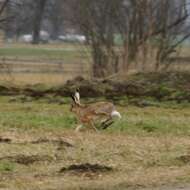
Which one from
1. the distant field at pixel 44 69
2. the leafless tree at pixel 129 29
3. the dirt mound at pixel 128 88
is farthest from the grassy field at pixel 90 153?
the leafless tree at pixel 129 29

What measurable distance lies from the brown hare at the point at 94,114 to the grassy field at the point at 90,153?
0.16 meters

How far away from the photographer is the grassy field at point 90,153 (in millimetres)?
10648

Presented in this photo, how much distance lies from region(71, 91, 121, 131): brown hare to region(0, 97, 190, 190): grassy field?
0.16 meters

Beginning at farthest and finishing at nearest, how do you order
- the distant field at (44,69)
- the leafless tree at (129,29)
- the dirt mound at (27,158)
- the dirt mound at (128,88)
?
the leafless tree at (129,29)
the distant field at (44,69)
the dirt mound at (128,88)
the dirt mound at (27,158)

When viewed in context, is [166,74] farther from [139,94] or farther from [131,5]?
[131,5]

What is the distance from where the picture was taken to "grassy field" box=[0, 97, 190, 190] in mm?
10648

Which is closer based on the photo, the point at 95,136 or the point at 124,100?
the point at 95,136

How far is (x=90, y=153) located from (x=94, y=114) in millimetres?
3232

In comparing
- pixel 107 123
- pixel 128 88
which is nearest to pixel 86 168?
pixel 107 123

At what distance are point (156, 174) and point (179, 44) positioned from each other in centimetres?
2028

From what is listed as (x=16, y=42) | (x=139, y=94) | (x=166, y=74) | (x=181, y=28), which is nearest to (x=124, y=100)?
(x=139, y=94)

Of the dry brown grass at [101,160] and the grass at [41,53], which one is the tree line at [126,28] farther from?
the dry brown grass at [101,160]

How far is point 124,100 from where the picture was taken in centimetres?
2334

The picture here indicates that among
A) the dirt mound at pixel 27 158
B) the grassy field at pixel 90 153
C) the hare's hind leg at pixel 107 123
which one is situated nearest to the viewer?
the grassy field at pixel 90 153
